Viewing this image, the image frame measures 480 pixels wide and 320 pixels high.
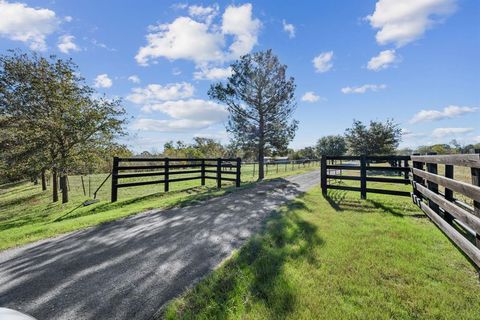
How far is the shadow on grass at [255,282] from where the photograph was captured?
7.92ft

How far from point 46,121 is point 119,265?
10.1 metres

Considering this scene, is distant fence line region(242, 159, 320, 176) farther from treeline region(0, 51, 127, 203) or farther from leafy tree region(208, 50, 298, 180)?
treeline region(0, 51, 127, 203)

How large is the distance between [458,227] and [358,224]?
166cm

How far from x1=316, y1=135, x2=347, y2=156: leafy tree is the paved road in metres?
60.0

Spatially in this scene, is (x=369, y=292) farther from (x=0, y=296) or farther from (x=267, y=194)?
(x=267, y=194)

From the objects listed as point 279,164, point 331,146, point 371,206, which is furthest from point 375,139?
point 331,146

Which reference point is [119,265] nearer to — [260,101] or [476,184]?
[476,184]

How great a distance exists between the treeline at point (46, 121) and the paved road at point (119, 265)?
7474mm

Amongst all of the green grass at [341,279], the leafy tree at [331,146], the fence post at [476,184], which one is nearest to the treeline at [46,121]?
the green grass at [341,279]

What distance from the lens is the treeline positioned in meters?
10.6

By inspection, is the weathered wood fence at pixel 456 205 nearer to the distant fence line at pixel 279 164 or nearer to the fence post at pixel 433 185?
the fence post at pixel 433 185

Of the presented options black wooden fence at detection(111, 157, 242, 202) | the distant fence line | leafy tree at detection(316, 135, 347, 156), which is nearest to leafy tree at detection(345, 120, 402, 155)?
the distant fence line

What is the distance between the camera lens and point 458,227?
443cm

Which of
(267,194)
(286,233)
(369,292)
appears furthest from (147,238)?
(267,194)
